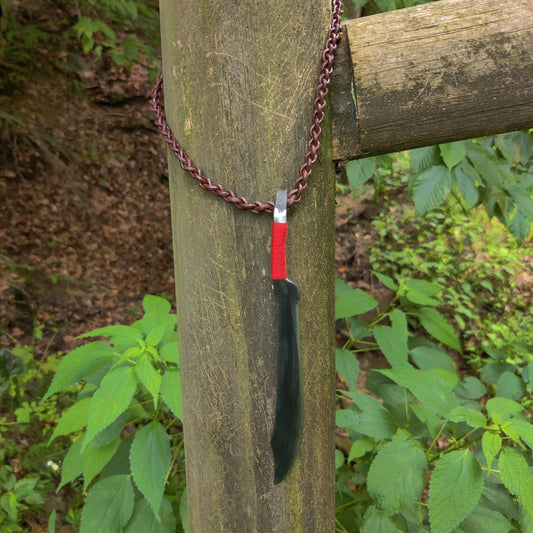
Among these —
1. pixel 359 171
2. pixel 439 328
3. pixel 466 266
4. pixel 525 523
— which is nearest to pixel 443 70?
pixel 359 171

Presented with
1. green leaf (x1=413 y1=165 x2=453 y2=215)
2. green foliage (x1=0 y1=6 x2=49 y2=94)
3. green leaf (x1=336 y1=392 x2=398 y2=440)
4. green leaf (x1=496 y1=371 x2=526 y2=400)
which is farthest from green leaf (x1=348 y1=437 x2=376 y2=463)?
green foliage (x1=0 y1=6 x2=49 y2=94)

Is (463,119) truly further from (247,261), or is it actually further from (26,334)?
(26,334)

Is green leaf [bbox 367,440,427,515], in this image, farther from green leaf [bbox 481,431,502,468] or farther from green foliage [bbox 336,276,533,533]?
green leaf [bbox 481,431,502,468]

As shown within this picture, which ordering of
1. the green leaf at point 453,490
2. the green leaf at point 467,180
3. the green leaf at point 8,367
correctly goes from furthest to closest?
the green leaf at point 8,367 → the green leaf at point 467,180 → the green leaf at point 453,490

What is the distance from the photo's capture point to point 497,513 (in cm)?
121

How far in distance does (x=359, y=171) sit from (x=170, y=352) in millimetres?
985

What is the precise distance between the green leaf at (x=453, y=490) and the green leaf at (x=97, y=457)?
2.74 feet

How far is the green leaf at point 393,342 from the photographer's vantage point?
5.36 ft

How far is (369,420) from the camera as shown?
4.29 feet

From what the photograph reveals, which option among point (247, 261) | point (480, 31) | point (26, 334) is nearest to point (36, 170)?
point (26, 334)

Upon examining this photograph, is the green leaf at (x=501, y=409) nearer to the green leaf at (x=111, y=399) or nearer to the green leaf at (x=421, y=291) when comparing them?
the green leaf at (x=421, y=291)

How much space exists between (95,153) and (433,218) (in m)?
2.95

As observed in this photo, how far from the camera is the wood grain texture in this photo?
2.45ft

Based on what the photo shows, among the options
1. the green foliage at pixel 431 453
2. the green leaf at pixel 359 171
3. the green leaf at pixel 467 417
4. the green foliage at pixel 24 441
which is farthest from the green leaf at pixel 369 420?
the green foliage at pixel 24 441
